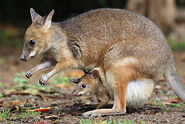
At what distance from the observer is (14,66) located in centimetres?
1036

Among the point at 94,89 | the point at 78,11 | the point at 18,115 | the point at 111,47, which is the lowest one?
the point at 18,115

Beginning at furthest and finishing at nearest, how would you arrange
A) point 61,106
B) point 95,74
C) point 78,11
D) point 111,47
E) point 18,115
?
point 78,11, point 61,106, point 95,74, point 111,47, point 18,115

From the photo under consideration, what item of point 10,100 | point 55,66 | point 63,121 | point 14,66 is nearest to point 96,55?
point 55,66

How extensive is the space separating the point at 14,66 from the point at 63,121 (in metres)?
6.03

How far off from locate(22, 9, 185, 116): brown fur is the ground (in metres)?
0.37

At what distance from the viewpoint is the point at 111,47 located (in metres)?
5.29

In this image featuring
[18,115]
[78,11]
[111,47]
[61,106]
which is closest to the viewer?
[18,115]

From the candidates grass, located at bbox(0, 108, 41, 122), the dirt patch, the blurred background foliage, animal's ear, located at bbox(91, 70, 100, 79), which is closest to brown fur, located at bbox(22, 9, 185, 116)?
animal's ear, located at bbox(91, 70, 100, 79)

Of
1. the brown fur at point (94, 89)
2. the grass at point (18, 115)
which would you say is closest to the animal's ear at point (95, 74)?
the brown fur at point (94, 89)

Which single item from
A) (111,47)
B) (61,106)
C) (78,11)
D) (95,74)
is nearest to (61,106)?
(61,106)

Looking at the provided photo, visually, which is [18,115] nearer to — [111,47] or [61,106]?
[61,106]

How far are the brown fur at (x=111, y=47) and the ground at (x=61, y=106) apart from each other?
0.37 m

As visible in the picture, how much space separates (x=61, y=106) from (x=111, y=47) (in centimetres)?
150

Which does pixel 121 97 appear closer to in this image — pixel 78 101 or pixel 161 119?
pixel 161 119
